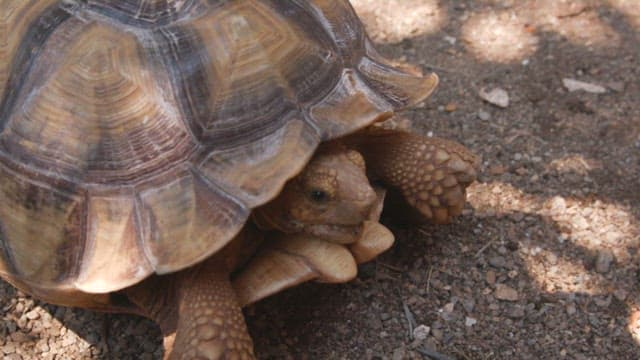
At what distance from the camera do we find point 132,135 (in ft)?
7.00

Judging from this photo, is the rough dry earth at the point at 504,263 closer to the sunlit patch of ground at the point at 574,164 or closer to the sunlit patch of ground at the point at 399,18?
the sunlit patch of ground at the point at 574,164

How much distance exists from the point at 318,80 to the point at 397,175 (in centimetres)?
53

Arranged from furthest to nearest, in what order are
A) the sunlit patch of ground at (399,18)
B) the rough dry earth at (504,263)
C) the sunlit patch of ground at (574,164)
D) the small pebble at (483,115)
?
the sunlit patch of ground at (399,18) < the small pebble at (483,115) < the sunlit patch of ground at (574,164) < the rough dry earth at (504,263)

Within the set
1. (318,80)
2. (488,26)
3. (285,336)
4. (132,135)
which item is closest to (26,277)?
(132,135)

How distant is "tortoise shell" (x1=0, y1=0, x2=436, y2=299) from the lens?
2.10 meters

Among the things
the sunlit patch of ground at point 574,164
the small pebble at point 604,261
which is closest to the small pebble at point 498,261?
the small pebble at point 604,261

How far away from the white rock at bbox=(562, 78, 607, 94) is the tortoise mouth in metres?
1.70

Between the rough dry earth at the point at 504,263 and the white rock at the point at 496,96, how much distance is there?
21mm

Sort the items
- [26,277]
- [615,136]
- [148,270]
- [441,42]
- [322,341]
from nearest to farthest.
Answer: [148,270] → [26,277] → [322,341] → [615,136] → [441,42]

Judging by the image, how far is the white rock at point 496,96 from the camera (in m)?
3.39

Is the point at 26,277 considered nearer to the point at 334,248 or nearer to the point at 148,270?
the point at 148,270

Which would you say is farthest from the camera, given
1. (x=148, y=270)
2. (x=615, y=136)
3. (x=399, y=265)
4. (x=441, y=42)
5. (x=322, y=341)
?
(x=441, y=42)

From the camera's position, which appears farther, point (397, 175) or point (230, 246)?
point (397, 175)

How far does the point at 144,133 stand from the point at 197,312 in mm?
573
